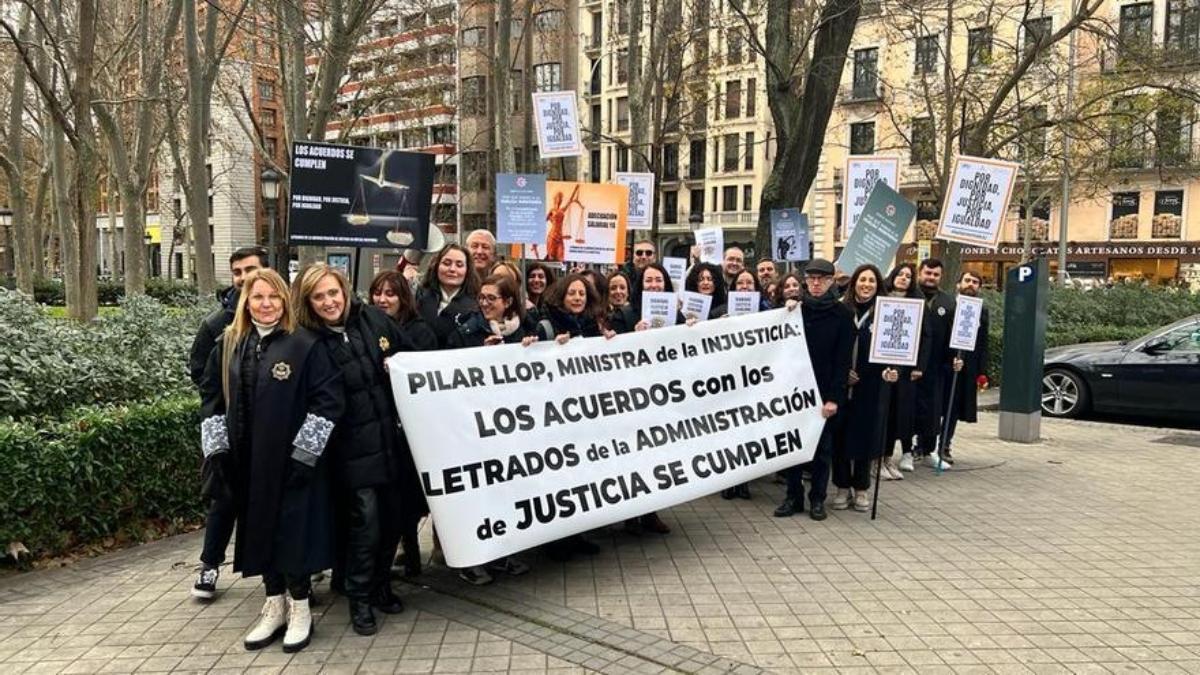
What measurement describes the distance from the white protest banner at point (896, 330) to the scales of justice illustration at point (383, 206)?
142 inches

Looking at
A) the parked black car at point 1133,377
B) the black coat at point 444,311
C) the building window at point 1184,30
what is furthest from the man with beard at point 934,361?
the building window at point 1184,30

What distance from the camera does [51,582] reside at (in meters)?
5.07

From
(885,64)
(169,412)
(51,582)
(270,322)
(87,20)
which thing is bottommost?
(51,582)

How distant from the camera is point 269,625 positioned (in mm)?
4219

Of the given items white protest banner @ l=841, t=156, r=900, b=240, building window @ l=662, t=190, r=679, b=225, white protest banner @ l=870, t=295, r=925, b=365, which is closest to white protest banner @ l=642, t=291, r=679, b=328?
white protest banner @ l=870, t=295, r=925, b=365

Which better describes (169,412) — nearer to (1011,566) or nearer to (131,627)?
(131,627)

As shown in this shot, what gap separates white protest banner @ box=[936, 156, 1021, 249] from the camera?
773 centimetres

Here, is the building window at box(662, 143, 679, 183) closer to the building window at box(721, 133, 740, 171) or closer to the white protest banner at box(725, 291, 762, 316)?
the building window at box(721, 133, 740, 171)

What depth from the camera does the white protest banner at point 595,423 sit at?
4.58m

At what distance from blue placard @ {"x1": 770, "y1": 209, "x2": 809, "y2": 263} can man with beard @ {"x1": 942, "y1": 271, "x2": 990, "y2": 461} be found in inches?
118

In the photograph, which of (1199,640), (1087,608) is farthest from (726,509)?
(1199,640)

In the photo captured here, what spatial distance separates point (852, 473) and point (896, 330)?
3.67 ft

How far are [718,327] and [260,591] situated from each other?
3.26 metres

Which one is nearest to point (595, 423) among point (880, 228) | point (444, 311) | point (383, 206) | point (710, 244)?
point (444, 311)
